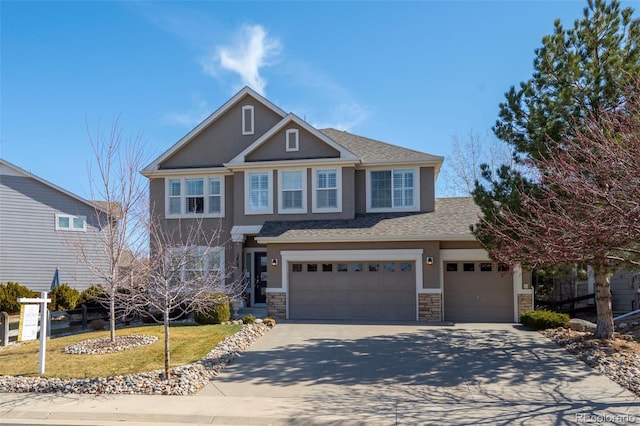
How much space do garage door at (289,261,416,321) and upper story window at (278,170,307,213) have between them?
2408 millimetres

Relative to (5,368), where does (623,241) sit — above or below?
above

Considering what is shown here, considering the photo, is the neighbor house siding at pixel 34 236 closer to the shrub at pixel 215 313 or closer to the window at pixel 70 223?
the window at pixel 70 223

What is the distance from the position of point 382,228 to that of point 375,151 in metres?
3.73

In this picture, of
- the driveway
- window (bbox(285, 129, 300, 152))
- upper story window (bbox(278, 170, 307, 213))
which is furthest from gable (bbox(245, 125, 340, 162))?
the driveway

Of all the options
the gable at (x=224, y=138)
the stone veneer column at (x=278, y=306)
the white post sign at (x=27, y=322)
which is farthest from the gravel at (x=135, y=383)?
the gable at (x=224, y=138)

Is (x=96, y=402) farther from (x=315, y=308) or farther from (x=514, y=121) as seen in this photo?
(x=514, y=121)

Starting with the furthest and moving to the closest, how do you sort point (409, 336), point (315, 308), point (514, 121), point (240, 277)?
point (240, 277) → point (315, 308) → point (409, 336) → point (514, 121)

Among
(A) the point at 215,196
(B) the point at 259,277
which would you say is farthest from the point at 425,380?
(A) the point at 215,196

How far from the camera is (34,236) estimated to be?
20.9 m

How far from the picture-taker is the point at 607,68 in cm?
1104

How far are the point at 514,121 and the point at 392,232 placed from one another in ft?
17.6

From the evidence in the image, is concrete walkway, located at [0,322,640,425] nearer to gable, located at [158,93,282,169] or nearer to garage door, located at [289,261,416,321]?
garage door, located at [289,261,416,321]

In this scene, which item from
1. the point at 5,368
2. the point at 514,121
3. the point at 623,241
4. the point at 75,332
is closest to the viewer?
the point at 623,241

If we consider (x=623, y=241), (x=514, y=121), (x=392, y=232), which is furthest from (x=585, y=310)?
(x=623, y=241)
